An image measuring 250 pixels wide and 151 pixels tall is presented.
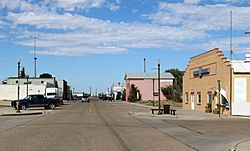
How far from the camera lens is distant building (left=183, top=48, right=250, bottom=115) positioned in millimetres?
41781

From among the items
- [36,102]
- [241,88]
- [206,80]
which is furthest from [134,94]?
[241,88]

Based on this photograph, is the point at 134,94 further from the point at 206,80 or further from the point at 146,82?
the point at 206,80

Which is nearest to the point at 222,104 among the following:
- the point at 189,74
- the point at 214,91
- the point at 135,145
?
the point at 214,91

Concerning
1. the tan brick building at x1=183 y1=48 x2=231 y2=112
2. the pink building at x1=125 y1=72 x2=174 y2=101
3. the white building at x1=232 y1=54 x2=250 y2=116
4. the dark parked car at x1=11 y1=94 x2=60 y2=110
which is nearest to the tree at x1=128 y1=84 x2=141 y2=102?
the pink building at x1=125 y1=72 x2=174 y2=101

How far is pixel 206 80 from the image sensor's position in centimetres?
5038

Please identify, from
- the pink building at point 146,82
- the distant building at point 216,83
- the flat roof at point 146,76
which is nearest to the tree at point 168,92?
the pink building at point 146,82

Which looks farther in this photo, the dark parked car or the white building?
the dark parked car

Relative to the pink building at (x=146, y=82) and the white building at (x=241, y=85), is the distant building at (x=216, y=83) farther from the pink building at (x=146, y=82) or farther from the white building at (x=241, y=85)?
the pink building at (x=146, y=82)

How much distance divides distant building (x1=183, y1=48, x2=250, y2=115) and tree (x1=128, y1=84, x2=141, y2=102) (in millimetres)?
54617

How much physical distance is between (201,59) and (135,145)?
125 feet

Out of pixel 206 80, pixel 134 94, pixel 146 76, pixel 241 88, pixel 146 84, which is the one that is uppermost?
pixel 146 76

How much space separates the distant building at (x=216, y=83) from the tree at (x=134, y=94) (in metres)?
54.6

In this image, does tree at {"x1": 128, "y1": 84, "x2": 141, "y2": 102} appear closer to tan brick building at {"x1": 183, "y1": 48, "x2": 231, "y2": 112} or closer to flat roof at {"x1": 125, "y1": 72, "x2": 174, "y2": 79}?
flat roof at {"x1": 125, "y1": 72, "x2": 174, "y2": 79}

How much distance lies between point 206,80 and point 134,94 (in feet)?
215
